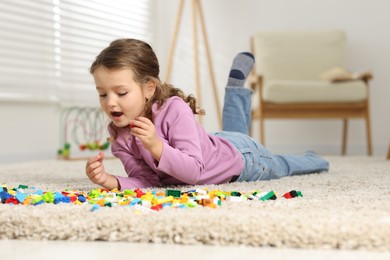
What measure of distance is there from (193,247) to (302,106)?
331 cm

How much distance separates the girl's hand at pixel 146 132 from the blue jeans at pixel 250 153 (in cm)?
44

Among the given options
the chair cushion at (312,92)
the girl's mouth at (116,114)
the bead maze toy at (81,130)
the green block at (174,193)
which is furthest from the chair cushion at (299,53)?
the green block at (174,193)

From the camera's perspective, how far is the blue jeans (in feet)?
6.63

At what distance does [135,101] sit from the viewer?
5.64 ft

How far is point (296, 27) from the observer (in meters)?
5.14

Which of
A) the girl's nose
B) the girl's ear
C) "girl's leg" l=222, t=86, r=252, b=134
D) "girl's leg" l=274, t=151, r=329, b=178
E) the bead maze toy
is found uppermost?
the girl's ear

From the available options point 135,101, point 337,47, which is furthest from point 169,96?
point 337,47

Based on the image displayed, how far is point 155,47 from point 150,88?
144 inches

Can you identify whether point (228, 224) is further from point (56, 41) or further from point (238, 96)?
point (56, 41)

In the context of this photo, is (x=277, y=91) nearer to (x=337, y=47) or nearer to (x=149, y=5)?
(x=337, y=47)

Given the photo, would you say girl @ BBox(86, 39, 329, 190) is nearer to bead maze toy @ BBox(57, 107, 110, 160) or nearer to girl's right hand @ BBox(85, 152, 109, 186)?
girl's right hand @ BBox(85, 152, 109, 186)

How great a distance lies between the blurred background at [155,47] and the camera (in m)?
3.77

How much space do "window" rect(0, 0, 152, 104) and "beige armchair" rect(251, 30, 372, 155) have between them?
1124 millimetres

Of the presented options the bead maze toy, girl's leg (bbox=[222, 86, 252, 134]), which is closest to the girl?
girl's leg (bbox=[222, 86, 252, 134])
